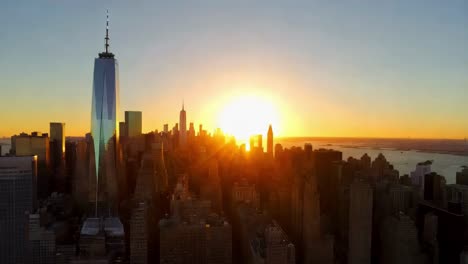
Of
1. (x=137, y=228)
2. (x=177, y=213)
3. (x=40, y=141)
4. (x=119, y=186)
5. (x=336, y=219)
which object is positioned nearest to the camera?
(x=137, y=228)

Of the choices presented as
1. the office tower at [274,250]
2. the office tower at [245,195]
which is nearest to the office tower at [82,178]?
the office tower at [245,195]

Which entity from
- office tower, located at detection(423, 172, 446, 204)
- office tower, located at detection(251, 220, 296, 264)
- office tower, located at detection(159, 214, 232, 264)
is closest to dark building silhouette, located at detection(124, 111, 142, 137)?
office tower, located at detection(159, 214, 232, 264)

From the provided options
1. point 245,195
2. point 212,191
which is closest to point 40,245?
point 212,191

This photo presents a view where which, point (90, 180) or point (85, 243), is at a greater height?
point (90, 180)

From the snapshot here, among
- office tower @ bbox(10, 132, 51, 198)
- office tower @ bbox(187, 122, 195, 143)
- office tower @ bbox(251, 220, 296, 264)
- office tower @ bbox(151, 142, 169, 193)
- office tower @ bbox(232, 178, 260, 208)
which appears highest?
office tower @ bbox(187, 122, 195, 143)

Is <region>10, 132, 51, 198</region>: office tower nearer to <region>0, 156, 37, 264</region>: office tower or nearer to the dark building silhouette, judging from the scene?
the dark building silhouette

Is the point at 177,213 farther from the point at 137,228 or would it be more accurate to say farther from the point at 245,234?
the point at 245,234

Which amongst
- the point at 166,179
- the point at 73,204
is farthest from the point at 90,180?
the point at 166,179

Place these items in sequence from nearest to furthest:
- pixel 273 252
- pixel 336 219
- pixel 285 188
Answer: pixel 273 252
pixel 336 219
pixel 285 188
